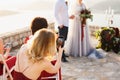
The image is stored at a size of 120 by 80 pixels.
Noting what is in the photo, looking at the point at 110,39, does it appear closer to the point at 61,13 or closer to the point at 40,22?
the point at 61,13

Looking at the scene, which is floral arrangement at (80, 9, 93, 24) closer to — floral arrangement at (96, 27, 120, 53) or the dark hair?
floral arrangement at (96, 27, 120, 53)

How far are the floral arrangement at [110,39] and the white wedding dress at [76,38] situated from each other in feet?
1.33

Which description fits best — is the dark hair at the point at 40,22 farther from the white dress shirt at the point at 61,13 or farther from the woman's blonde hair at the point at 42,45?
the white dress shirt at the point at 61,13

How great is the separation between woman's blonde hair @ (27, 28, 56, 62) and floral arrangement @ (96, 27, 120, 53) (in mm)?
4483

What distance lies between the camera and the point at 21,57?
2.92 metres

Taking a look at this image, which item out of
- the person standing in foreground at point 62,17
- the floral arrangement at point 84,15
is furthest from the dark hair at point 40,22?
the floral arrangement at point 84,15

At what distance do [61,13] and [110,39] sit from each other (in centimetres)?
145

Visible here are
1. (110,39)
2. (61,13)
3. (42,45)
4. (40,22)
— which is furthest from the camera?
(110,39)

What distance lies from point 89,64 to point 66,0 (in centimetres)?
145

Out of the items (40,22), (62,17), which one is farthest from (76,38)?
(40,22)

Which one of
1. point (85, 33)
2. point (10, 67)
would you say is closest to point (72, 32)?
point (85, 33)

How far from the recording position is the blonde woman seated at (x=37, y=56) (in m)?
2.72

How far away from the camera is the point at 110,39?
710cm

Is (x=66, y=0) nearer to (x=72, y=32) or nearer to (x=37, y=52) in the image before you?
(x=72, y=32)
